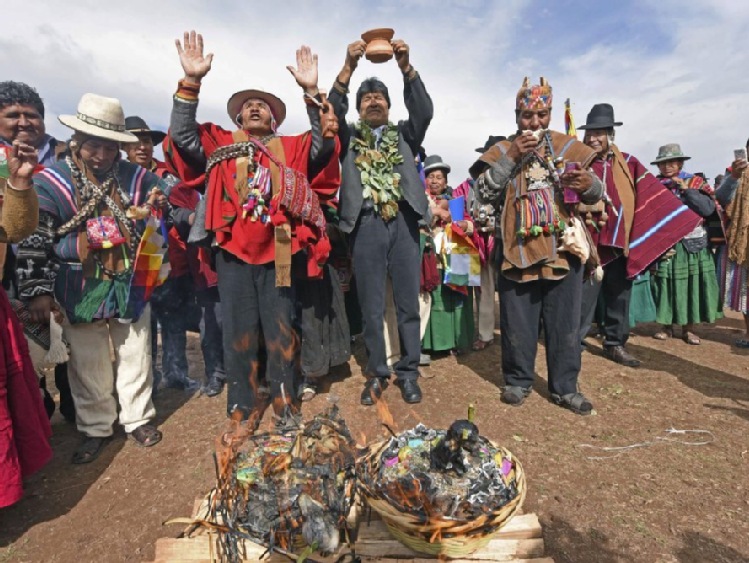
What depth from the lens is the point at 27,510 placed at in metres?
2.78

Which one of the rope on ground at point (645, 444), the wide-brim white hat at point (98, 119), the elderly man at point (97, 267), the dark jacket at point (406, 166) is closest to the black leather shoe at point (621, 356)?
the rope on ground at point (645, 444)

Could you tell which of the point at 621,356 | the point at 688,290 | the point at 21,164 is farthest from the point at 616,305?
the point at 21,164

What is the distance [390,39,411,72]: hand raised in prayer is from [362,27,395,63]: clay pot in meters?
0.05

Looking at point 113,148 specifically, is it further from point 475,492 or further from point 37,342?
point 475,492

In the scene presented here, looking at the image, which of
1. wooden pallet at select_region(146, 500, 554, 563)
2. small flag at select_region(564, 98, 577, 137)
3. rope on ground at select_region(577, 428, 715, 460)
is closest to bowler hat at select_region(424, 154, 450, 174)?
small flag at select_region(564, 98, 577, 137)

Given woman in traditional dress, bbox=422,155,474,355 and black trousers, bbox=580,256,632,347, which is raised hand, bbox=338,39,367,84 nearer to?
woman in traditional dress, bbox=422,155,474,355

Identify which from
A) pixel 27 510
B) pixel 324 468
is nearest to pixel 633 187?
pixel 324 468

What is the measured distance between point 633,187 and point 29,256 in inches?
227

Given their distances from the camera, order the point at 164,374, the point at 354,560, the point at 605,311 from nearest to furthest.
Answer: the point at 354,560 < the point at 164,374 < the point at 605,311

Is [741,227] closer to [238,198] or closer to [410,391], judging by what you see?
[410,391]

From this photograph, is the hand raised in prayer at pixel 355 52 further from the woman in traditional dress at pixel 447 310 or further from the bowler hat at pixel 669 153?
the bowler hat at pixel 669 153

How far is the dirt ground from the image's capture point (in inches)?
93.6

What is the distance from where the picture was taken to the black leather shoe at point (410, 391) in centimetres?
398

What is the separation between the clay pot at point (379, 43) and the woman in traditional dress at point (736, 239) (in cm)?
396
